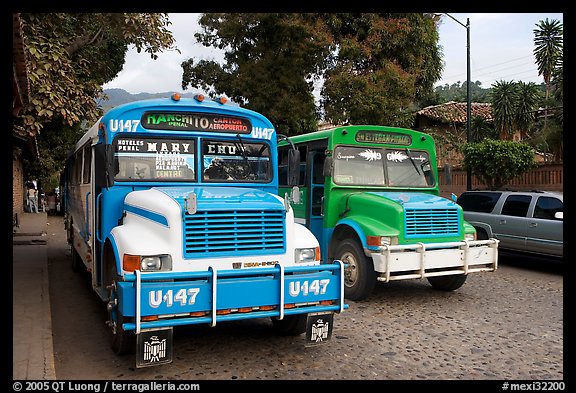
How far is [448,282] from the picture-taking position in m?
8.66

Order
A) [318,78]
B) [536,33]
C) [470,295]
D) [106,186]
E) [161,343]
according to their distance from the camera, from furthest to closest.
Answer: [536,33]
[318,78]
[470,295]
[106,186]
[161,343]

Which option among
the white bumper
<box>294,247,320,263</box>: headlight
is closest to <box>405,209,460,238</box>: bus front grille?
the white bumper

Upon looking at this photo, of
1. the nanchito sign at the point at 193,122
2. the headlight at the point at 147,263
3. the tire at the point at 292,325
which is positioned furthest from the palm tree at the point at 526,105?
the headlight at the point at 147,263

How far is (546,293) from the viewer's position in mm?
8773

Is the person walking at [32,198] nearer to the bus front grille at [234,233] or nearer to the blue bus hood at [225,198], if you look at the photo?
the blue bus hood at [225,198]

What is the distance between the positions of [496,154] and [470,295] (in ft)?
26.3

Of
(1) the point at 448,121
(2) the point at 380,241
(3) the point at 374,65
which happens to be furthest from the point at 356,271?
(1) the point at 448,121

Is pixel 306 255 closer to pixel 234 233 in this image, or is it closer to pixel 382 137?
pixel 234 233

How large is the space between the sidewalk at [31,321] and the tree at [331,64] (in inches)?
409

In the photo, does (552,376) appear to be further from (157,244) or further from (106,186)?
(106,186)

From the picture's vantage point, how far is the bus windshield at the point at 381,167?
28.5 feet

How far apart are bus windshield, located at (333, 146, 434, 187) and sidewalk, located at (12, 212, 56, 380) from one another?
4.82 meters

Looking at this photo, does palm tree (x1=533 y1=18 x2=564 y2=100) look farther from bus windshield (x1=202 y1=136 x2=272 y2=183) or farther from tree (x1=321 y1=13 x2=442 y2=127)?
bus windshield (x1=202 y1=136 x2=272 y2=183)

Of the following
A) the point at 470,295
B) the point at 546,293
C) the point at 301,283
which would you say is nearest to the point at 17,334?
the point at 301,283
